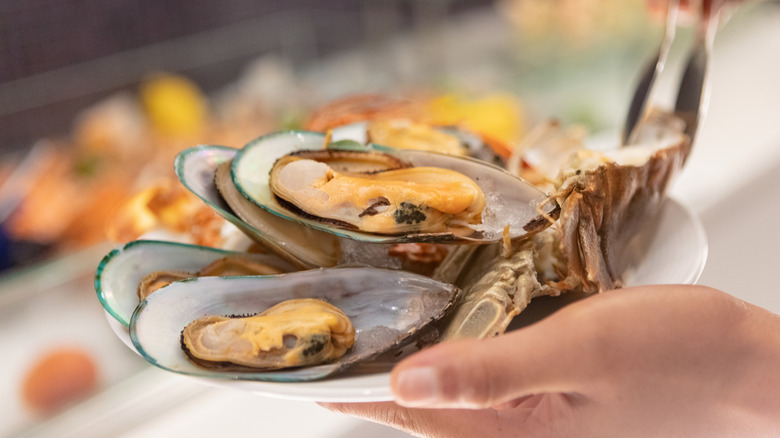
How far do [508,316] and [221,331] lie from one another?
27 centimetres

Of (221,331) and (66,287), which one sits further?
(66,287)

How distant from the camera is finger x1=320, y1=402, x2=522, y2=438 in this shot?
2.38ft

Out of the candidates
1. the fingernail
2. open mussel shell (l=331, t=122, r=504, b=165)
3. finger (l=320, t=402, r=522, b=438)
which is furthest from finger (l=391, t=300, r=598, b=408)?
open mussel shell (l=331, t=122, r=504, b=165)

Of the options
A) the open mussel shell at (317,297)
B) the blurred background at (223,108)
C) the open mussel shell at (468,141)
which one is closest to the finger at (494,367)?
the open mussel shell at (317,297)

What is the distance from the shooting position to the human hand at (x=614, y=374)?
47 cm

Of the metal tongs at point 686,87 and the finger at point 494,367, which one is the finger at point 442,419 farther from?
the metal tongs at point 686,87

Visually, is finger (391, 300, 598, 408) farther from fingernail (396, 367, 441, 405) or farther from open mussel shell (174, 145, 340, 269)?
open mussel shell (174, 145, 340, 269)

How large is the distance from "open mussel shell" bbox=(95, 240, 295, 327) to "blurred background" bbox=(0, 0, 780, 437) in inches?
8.5

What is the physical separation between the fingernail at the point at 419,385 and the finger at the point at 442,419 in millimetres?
282

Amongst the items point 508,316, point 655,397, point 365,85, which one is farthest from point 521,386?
point 365,85

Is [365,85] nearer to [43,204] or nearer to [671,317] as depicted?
[43,204]

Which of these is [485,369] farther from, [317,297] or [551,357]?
[317,297]

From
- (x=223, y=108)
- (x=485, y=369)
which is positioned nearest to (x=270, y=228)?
(x=485, y=369)

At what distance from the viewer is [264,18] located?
231 centimetres
